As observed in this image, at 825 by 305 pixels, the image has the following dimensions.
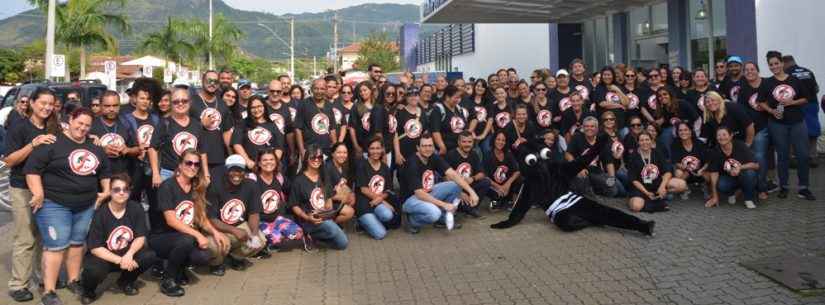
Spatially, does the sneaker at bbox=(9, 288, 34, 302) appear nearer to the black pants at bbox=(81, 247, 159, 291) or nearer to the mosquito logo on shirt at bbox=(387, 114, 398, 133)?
the black pants at bbox=(81, 247, 159, 291)

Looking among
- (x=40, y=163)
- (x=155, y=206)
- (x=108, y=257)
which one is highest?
(x=40, y=163)

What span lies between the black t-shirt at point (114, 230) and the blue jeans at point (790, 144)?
713cm

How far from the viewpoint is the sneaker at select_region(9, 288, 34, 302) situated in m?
4.78

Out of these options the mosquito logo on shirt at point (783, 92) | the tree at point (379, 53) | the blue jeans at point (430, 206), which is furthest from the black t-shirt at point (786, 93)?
the tree at point (379, 53)

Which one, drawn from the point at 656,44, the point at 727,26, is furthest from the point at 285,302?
the point at 656,44

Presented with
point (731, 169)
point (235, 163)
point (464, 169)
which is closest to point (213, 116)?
point (235, 163)

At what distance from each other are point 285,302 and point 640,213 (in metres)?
4.47

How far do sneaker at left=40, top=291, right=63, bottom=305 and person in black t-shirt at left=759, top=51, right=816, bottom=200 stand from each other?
7641 mm

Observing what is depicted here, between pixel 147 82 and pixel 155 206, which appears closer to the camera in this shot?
pixel 155 206

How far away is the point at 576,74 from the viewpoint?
29.8 ft

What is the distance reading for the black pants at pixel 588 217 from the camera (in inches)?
247

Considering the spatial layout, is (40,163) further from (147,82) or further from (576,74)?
(576,74)

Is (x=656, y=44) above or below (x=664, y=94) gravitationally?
above

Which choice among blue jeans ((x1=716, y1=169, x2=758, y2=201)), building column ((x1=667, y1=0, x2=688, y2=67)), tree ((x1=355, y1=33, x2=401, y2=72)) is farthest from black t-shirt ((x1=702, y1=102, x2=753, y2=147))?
tree ((x1=355, y1=33, x2=401, y2=72))
